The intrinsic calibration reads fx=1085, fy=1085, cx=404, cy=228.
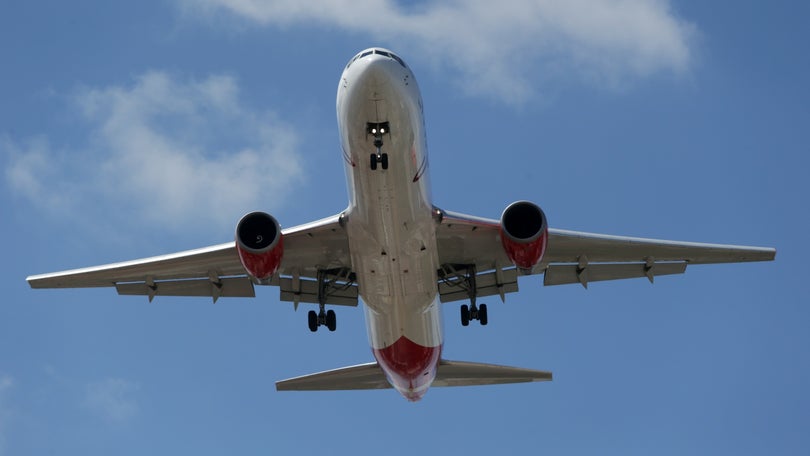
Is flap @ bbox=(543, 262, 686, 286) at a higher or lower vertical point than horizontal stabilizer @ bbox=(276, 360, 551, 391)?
higher

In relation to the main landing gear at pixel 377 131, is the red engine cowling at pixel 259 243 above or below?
below

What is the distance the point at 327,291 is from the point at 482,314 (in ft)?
Answer: 13.7

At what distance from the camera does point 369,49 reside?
22984mm

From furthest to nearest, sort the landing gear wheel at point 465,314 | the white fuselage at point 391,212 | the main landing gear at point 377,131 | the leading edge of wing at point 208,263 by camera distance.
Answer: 1. the landing gear wheel at point 465,314
2. the leading edge of wing at point 208,263
3. the main landing gear at point 377,131
4. the white fuselage at point 391,212

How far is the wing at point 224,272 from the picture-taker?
2642 cm

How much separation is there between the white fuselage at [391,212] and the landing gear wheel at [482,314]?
4.89ft

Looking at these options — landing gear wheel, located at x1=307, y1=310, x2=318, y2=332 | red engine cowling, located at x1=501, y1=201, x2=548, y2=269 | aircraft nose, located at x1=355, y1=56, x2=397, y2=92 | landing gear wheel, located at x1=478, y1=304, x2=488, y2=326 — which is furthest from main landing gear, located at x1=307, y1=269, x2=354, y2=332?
aircraft nose, located at x1=355, y1=56, x2=397, y2=92

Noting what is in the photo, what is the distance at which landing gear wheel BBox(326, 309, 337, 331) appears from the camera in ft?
94.3

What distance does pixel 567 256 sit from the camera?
92.9ft

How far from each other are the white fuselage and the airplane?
31mm

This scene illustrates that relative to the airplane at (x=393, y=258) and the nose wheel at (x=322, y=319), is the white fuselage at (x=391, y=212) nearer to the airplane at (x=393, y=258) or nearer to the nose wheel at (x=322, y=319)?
the airplane at (x=393, y=258)

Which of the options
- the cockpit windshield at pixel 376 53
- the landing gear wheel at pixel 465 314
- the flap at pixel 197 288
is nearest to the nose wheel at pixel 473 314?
the landing gear wheel at pixel 465 314

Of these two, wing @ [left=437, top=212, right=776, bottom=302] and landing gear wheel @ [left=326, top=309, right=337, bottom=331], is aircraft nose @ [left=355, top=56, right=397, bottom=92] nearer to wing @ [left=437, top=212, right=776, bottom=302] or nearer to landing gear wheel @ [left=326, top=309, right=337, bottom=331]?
wing @ [left=437, top=212, right=776, bottom=302]

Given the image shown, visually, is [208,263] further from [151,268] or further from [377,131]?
[377,131]
